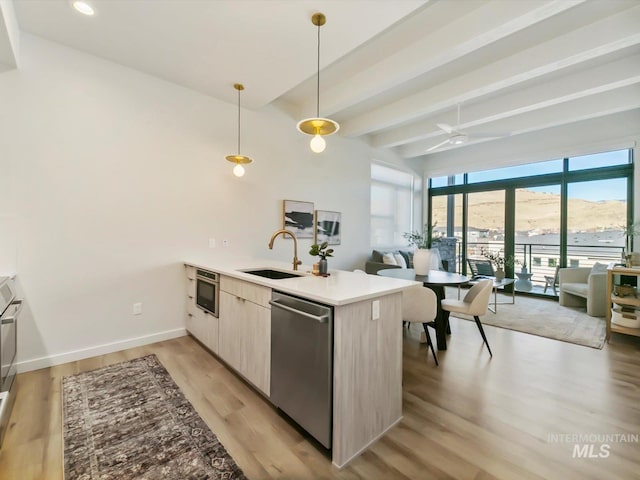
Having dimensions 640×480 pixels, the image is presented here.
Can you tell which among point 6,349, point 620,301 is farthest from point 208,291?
point 620,301

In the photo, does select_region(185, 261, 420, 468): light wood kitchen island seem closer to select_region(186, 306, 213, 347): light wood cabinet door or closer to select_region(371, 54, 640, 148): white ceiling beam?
select_region(186, 306, 213, 347): light wood cabinet door

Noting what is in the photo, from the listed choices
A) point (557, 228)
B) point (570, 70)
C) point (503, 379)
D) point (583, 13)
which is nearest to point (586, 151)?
point (557, 228)

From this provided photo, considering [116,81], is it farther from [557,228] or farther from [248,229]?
[557,228]

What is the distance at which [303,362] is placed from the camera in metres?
1.69

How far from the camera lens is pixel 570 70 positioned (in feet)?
11.7

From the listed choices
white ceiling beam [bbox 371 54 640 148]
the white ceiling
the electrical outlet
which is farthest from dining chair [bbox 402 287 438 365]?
white ceiling beam [bbox 371 54 640 148]

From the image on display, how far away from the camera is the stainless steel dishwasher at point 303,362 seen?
1.56 m

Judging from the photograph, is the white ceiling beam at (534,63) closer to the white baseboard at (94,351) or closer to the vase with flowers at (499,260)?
the vase with flowers at (499,260)

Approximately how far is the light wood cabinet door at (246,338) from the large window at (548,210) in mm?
6100

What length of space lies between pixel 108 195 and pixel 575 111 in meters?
6.47

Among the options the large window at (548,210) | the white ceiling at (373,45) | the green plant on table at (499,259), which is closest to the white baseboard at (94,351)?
the white ceiling at (373,45)

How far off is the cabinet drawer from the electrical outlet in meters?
0.73

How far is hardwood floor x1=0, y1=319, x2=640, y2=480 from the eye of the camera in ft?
5.06

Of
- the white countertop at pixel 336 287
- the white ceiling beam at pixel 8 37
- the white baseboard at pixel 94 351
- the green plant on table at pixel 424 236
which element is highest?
the white ceiling beam at pixel 8 37
